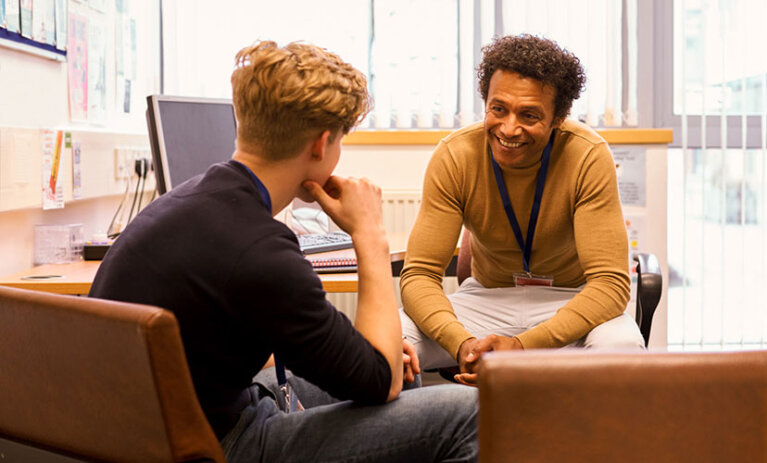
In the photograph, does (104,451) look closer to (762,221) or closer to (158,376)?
(158,376)

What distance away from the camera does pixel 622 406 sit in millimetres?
887

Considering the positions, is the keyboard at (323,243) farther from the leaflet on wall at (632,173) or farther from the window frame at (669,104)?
the window frame at (669,104)

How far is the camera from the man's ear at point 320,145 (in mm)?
1280

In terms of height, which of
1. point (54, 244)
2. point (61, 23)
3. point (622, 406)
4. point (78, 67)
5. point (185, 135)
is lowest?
point (622, 406)

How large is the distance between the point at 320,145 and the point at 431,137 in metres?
2.11

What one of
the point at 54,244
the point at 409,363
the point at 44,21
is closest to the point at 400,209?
the point at 54,244

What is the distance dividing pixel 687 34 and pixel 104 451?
10.1 ft

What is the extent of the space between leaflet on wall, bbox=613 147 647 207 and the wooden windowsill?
0.14 feet

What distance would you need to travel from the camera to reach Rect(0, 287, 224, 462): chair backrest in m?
0.96

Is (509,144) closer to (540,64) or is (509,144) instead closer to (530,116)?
(530,116)

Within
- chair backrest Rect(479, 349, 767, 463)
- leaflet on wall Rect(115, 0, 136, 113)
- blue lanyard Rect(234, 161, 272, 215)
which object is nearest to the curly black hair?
blue lanyard Rect(234, 161, 272, 215)

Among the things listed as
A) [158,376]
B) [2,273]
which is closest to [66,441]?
[158,376]

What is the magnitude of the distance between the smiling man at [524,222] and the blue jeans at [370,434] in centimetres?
65

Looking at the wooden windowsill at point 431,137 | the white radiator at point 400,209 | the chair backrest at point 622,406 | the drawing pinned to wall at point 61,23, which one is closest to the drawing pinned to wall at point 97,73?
the drawing pinned to wall at point 61,23
